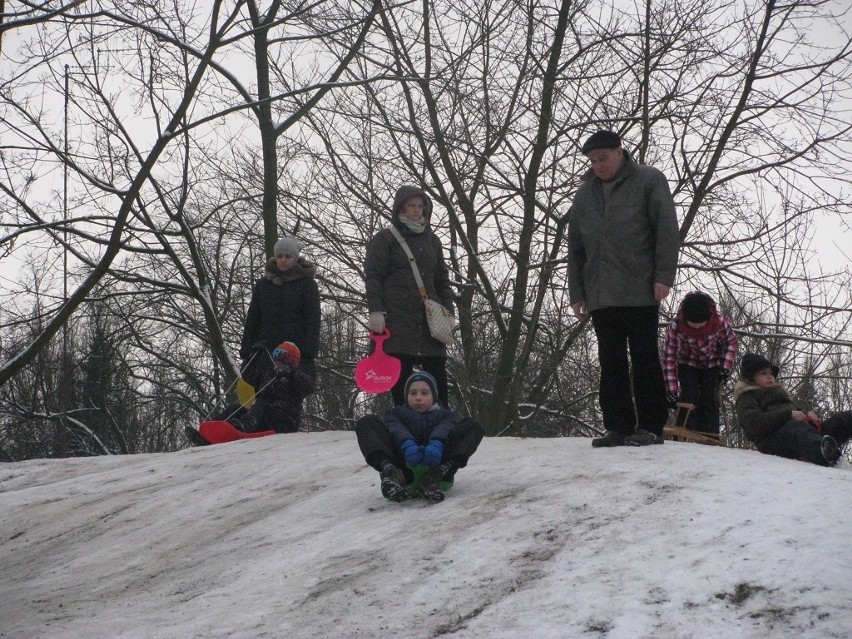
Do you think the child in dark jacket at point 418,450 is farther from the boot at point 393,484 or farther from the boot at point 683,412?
the boot at point 683,412

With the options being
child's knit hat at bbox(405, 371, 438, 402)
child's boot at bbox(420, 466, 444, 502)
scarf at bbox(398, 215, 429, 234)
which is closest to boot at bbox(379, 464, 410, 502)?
child's boot at bbox(420, 466, 444, 502)

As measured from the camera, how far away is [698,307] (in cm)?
711

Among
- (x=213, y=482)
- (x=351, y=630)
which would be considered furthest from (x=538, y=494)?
(x=213, y=482)

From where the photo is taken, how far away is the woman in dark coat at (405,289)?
6.99 m

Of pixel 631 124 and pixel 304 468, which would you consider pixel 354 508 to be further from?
pixel 631 124

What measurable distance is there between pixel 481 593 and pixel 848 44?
322 inches

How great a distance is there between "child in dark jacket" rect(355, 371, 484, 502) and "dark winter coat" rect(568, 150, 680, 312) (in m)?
1.35

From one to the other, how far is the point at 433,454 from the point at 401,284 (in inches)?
89.5

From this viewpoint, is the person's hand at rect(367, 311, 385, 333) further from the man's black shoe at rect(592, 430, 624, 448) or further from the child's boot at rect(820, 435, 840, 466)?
the child's boot at rect(820, 435, 840, 466)

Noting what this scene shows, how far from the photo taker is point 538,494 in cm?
483

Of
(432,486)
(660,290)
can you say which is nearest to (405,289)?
(660,290)

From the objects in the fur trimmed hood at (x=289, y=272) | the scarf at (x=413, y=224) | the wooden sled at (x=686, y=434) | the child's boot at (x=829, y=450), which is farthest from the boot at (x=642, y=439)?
the fur trimmed hood at (x=289, y=272)

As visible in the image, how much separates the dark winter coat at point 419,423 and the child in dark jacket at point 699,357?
2333 millimetres

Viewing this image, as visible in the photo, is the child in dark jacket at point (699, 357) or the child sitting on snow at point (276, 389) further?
the child sitting on snow at point (276, 389)
